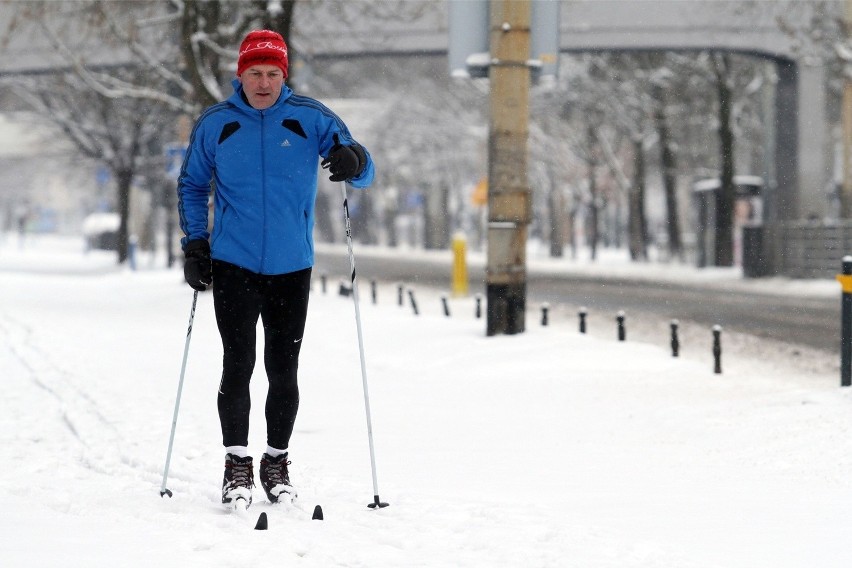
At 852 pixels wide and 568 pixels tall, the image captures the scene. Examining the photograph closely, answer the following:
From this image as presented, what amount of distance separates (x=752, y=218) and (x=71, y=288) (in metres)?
17.9

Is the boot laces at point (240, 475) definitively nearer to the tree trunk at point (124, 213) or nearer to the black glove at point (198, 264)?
the black glove at point (198, 264)

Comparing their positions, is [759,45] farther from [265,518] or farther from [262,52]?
[265,518]

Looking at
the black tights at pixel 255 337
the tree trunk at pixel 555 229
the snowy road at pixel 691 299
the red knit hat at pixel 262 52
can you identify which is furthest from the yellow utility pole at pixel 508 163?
the tree trunk at pixel 555 229

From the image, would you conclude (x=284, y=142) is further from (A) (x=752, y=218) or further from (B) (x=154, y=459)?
(A) (x=752, y=218)

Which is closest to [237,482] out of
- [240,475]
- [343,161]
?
[240,475]

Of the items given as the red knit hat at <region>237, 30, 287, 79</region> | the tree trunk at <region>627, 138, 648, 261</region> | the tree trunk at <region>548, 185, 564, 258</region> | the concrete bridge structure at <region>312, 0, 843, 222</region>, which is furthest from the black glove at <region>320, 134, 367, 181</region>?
the tree trunk at <region>548, 185, 564, 258</region>

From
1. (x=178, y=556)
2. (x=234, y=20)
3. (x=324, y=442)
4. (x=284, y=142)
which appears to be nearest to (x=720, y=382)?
(x=324, y=442)

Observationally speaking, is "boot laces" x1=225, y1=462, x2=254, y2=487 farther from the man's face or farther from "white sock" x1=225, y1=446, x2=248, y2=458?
the man's face

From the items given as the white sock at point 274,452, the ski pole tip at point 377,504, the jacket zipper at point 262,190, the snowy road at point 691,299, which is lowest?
the snowy road at point 691,299

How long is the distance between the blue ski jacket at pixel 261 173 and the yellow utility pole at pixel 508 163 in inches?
269

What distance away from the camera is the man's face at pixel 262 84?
16.6 ft

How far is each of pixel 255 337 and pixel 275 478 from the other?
0.59 m

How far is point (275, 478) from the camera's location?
17.3 feet

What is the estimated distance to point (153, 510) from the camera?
5117mm
